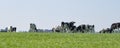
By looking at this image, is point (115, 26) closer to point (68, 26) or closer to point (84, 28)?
point (84, 28)

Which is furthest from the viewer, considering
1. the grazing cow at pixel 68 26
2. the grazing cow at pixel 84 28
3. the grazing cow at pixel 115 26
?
the grazing cow at pixel 115 26

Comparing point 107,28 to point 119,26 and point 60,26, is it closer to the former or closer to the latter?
point 119,26

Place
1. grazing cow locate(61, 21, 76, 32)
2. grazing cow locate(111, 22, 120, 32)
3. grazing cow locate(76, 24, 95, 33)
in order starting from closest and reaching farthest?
grazing cow locate(76, 24, 95, 33) → grazing cow locate(61, 21, 76, 32) → grazing cow locate(111, 22, 120, 32)

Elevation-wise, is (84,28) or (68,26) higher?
(68,26)

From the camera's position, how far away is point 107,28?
62594mm

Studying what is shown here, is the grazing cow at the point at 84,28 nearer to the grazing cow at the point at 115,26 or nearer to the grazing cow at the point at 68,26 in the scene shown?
the grazing cow at the point at 68,26

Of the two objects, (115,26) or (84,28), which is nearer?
(84,28)

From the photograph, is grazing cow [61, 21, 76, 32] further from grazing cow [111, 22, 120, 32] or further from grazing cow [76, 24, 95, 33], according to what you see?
grazing cow [111, 22, 120, 32]

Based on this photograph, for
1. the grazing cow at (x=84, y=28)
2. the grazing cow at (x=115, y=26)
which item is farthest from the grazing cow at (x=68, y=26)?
the grazing cow at (x=115, y=26)

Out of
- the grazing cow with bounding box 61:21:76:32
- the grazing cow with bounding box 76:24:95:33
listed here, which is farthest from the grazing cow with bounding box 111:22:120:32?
the grazing cow with bounding box 61:21:76:32

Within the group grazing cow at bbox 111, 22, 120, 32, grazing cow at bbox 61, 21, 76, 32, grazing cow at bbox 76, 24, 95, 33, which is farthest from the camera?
grazing cow at bbox 111, 22, 120, 32

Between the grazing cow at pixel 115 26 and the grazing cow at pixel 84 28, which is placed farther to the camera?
the grazing cow at pixel 115 26

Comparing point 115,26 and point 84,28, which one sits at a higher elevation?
point 115,26

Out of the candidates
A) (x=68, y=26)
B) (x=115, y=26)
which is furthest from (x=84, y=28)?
(x=115, y=26)
